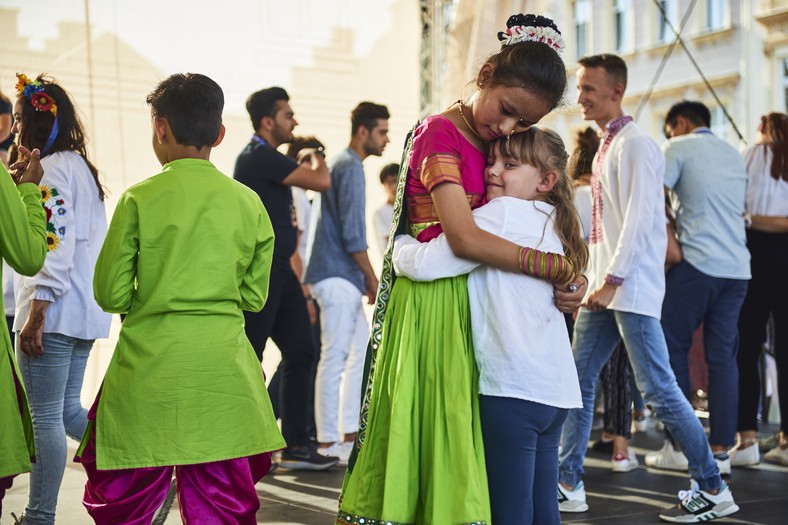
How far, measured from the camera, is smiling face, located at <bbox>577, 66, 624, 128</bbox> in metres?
4.19

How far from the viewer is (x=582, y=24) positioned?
23.2 m

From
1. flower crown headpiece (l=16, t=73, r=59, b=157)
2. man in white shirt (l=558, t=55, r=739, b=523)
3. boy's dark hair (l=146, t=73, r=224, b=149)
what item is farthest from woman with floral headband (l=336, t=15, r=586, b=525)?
man in white shirt (l=558, t=55, r=739, b=523)

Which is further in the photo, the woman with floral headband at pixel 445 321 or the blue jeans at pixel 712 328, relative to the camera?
the blue jeans at pixel 712 328

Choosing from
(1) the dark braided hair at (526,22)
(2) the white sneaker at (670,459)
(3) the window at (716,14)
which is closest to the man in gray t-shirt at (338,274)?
(2) the white sneaker at (670,459)

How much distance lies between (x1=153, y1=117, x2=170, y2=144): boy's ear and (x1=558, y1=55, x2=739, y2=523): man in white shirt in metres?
1.95

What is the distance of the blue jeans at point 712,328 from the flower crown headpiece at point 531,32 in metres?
2.47

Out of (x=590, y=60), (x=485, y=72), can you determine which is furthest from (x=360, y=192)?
(x=485, y=72)

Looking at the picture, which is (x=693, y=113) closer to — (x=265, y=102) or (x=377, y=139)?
(x=377, y=139)

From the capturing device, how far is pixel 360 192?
208 inches

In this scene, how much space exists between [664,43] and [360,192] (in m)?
17.4

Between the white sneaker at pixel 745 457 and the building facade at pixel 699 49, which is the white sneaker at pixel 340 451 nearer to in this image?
the white sneaker at pixel 745 457

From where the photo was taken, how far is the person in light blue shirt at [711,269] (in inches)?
191

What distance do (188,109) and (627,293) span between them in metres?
2.02

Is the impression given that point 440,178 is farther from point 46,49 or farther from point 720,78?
point 720,78
